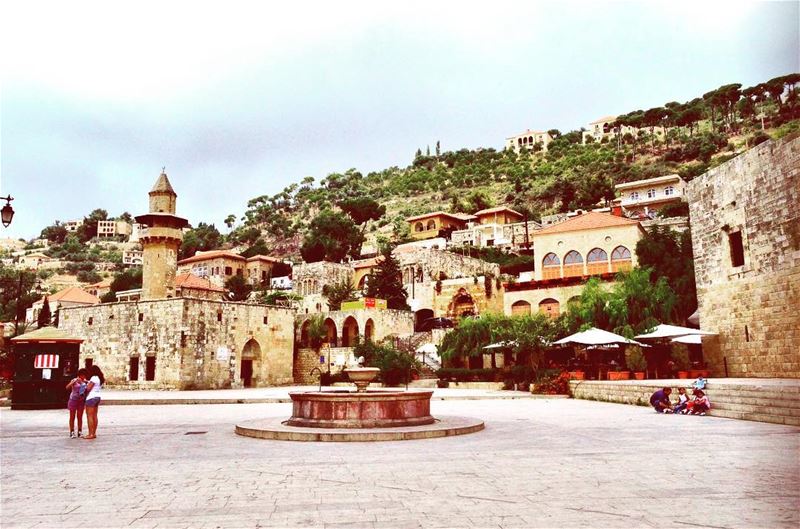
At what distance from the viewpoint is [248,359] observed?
3469 centimetres

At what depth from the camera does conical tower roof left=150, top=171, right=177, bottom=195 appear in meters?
35.7

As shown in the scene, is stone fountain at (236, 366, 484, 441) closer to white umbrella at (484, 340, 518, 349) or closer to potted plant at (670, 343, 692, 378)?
white umbrella at (484, 340, 518, 349)

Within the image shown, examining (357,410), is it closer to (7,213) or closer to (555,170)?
(7,213)

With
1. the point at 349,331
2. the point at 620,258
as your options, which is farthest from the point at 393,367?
the point at 620,258

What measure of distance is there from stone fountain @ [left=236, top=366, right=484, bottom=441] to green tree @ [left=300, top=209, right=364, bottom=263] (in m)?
57.6

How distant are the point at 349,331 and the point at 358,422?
31.8 metres

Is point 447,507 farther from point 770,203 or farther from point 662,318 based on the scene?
point 662,318

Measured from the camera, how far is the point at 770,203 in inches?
682

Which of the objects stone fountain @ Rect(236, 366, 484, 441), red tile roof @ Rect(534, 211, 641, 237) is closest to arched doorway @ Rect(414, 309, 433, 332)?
red tile roof @ Rect(534, 211, 641, 237)

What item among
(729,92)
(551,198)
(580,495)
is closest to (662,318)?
(580,495)

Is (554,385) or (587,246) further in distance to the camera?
(587,246)

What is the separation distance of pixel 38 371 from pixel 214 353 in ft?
50.8

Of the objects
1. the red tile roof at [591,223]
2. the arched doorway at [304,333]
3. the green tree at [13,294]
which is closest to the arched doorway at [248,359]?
the arched doorway at [304,333]

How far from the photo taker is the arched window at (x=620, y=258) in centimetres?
3678
